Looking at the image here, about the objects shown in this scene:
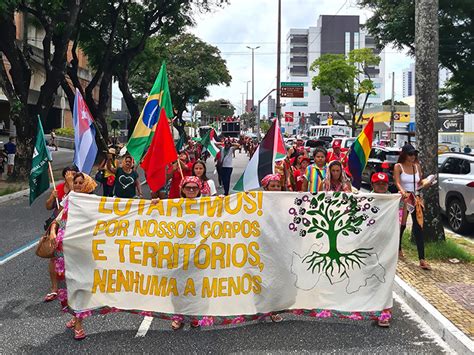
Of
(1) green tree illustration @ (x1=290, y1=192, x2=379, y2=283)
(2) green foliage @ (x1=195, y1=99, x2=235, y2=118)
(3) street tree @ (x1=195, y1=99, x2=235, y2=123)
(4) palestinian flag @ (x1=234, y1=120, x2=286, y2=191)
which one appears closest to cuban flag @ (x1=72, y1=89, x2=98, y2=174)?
(4) palestinian flag @ (x1=234, y1=120, x2=286, y2=191)

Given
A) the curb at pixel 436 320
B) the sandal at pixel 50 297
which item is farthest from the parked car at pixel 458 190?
the sandal at pixel 50 297

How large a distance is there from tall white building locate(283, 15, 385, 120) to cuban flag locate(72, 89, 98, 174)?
9991cm

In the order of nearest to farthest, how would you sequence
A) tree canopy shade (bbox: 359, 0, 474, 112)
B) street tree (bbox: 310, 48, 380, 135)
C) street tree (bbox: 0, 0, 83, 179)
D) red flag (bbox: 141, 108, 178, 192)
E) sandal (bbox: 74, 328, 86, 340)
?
sandal (bbox: 74, 328, 86, 340), red flag (bbox: 141, 108, 178, 192), street tree (bbox: 0, 0, 83, 179), tree canopy shade (bbox: 359, 0, 474, 112), street tree (bbox: 310, 48, 380, 135)

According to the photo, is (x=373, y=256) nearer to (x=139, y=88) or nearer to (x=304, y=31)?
(x=139, y=88)

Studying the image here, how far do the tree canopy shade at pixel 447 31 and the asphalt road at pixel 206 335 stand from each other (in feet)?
59.0

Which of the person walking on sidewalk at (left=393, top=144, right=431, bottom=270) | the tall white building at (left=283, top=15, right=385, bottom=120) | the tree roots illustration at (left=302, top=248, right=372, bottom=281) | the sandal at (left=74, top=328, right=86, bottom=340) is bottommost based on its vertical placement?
the sandal at (left=74, top=328, right=86, bottom=340)

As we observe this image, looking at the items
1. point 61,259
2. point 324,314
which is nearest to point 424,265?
point 324,314

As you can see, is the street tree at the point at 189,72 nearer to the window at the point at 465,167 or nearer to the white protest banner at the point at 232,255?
the window at the point at 465,167

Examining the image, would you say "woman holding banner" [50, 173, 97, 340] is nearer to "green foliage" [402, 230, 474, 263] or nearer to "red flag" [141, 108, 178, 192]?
"red flag" [141, 108, 178, 192]

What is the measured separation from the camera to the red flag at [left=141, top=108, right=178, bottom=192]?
5.96 meters

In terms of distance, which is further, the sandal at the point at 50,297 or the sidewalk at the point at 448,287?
the sandal at the point at 50,297

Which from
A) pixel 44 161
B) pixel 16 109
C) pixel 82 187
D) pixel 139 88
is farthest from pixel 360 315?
pixel 139 88

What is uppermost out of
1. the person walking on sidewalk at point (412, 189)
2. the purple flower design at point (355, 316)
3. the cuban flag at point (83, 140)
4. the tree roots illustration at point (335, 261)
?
the cuban flag at point (83, 140)

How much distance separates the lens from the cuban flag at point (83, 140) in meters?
6.71
